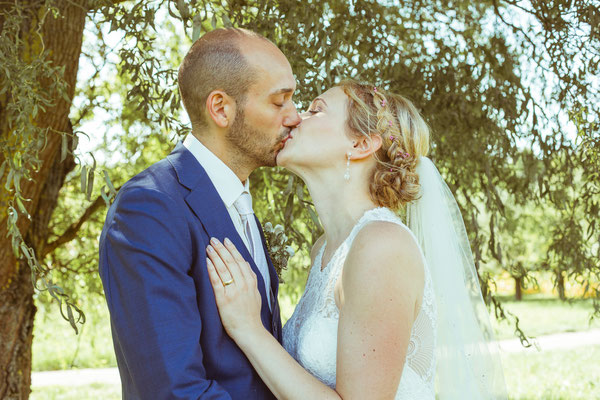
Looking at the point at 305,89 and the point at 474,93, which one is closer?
the point at 305,89

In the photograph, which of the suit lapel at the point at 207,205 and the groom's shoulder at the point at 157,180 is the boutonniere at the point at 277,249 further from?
the groom's shoulder at the point at 157,180

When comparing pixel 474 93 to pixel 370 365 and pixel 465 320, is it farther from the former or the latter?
pixel 370 365

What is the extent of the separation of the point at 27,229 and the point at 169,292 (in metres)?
2.84

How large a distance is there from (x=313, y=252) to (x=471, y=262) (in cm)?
71

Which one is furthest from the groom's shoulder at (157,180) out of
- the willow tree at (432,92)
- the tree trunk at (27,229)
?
the tree trunk at (27,229)

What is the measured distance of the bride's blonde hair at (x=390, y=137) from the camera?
268 cm

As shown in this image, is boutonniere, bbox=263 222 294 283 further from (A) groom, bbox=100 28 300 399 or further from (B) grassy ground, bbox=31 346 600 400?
(B) grassy ground, bbox=31 346 600 400

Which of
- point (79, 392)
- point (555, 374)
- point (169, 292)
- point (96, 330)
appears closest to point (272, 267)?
point (169, 292)

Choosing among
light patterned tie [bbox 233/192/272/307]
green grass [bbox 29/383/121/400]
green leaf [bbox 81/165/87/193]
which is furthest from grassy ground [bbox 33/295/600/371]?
light patterned tie [bbox 233/192/272/307]

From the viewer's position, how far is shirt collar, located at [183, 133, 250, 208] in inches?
95.8

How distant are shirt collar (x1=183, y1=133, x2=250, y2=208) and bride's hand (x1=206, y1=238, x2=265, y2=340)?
0.28 metres

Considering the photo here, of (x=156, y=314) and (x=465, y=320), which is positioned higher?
(x=156, y=314)

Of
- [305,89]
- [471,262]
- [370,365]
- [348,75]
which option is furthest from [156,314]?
[348,75]

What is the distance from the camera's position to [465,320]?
2.76 meters
